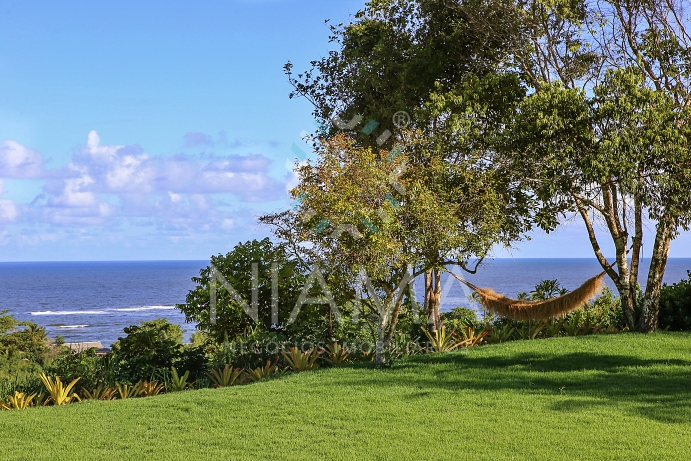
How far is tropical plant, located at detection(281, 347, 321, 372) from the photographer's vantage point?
35.7ft

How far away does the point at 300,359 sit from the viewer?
10875 mm

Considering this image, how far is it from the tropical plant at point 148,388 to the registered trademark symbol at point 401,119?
6.78 meters

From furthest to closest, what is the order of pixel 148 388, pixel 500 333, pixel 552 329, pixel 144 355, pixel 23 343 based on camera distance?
pixel 23 343 → pixel 552 329 → pixel 500 333 → pixel 144 355 → pixel 148 388

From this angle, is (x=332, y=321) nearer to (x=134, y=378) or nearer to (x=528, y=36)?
(x=134, y=378)

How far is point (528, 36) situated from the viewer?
503 inches

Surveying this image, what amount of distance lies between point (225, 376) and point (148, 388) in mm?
1139

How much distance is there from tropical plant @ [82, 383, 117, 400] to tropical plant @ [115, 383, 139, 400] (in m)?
0.12

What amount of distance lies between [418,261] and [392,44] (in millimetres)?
5836

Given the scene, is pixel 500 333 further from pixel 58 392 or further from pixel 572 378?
pixel 58 392

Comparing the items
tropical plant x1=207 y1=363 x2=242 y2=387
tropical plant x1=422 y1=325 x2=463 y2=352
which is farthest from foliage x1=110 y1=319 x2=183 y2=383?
tropical plant x1=422 y1=325 x2=463 y2=352

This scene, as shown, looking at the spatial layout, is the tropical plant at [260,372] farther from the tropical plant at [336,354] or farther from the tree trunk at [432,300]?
the tree trunk at [432,300]

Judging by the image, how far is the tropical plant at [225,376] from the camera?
33.5ft

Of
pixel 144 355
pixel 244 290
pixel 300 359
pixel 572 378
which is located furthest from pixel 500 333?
pixel 144 355

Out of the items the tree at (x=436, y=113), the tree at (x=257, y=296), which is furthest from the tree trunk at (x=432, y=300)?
the tree at (x=257, y=296)
